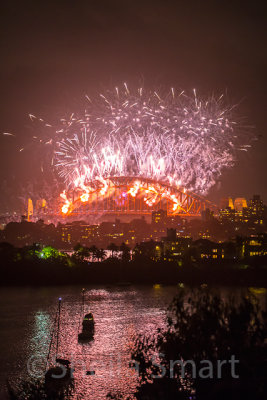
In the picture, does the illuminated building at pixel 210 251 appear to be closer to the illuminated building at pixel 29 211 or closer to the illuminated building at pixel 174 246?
the illuminated building at pixel 174 246

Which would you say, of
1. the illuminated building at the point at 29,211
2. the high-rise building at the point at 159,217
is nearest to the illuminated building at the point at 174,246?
the high-rise building at the point at 159,217

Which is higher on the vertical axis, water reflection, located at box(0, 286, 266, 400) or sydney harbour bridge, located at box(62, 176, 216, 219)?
sydney harbour bridge, located at box(62, 176, 216, 219)

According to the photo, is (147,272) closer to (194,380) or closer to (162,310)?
(162,310)

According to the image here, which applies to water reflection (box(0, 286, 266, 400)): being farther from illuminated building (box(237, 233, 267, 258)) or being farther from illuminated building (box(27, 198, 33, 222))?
illuminated building (box(27, 198, 33, 222))

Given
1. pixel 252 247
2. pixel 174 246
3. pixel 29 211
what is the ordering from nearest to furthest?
pixel 252 247, pixel 174 246, pixel 29 211

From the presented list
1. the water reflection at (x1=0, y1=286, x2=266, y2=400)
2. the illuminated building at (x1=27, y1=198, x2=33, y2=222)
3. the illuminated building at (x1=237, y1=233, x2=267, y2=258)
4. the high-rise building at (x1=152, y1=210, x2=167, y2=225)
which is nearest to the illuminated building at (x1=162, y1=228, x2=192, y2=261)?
the illuminated building at (x1=237, y1=233, x2=267, y2=258)

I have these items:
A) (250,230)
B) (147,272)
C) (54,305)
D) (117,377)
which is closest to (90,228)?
(250,230)

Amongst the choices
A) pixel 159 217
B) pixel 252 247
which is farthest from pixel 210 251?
pixel 159 217

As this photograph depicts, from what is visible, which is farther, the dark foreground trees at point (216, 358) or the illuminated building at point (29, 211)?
the illuminated building at point (29, 211)

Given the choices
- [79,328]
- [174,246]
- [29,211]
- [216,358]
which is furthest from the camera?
[29,211]

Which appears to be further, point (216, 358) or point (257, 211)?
point (257, 211)

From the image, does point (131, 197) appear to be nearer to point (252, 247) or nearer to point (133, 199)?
point (133, 199)
